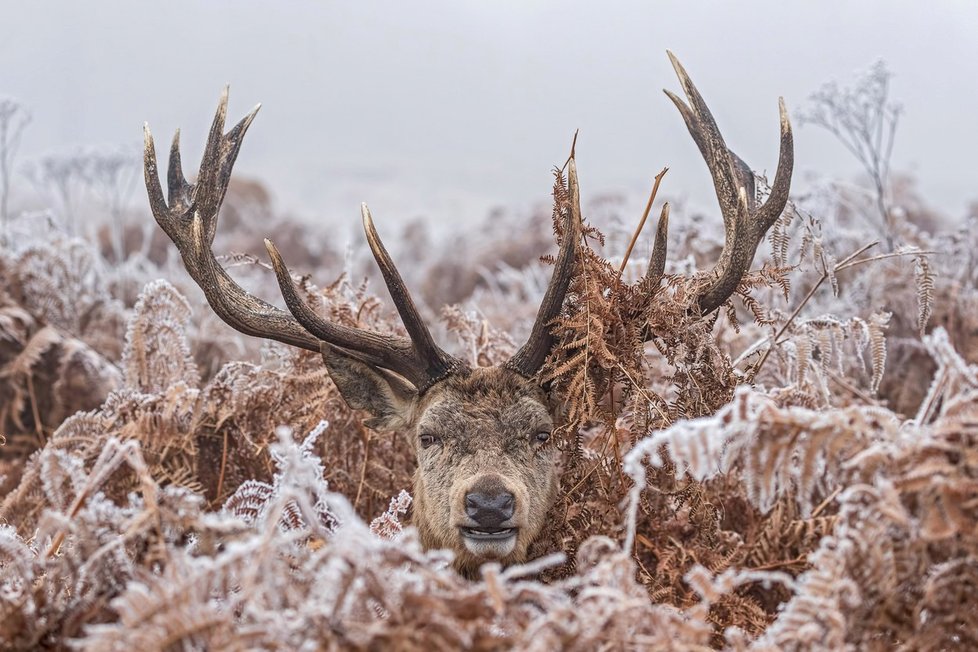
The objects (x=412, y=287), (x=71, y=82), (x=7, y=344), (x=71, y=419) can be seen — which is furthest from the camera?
(x=71, y=82)

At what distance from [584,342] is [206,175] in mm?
2029

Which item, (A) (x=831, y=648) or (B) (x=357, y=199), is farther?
(B) (x=357, y=199)

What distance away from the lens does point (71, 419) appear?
15.4 ft

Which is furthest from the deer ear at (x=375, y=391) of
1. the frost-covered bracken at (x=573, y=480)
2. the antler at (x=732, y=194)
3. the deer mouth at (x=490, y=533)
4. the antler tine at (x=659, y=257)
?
the antler at (x=732, y=194)

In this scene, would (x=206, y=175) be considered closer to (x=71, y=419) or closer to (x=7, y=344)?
(x=71, y=419)

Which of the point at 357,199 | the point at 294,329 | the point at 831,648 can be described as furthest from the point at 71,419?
the point at 357,199

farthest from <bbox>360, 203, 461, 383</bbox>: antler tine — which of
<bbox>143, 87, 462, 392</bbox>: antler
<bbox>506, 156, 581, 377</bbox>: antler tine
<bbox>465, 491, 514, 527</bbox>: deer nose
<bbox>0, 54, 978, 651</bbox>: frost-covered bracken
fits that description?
<bbox>465, 491, 514, 527</bbox>: deer nose

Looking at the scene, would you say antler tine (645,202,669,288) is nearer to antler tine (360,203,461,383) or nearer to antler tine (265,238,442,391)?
antler tine (360,203,461,383)

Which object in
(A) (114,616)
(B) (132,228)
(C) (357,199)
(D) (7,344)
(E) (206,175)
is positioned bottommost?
(A) (114,616)

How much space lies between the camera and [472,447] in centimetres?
385

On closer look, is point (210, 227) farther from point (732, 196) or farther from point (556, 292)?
point (732, 196)

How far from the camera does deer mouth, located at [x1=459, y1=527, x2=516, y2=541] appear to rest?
138 inches

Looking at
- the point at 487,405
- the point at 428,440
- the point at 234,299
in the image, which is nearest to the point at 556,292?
the point at 487,405

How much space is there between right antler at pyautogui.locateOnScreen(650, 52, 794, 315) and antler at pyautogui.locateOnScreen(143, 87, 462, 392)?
1.19 meters
